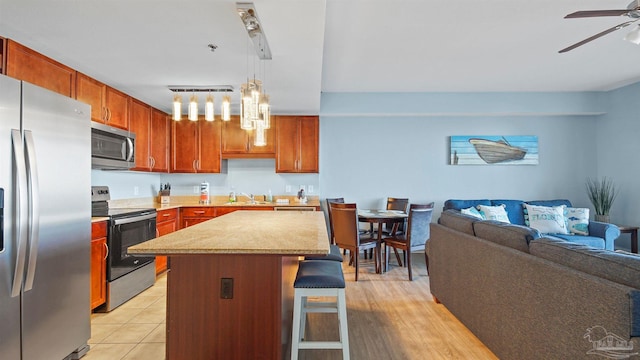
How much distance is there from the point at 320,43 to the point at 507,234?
72.1 inches

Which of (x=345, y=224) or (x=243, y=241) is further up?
(x=243, y=241)

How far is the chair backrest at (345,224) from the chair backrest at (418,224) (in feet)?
2.13

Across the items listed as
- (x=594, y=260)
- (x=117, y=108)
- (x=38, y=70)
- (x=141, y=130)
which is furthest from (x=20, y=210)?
(x=594, y=260)

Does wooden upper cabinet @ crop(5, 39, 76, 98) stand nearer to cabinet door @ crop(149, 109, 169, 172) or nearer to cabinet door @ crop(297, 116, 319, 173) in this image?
cabinet door @ crop(149, 109, 169, 172)

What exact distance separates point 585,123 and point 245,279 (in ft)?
19.5

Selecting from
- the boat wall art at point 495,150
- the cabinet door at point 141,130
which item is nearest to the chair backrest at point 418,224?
the boat wall art at point 495,150

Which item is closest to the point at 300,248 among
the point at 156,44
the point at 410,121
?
the point at 156,44

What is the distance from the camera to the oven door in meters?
2.98

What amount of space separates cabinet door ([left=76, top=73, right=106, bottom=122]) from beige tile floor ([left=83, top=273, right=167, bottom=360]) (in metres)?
1.83

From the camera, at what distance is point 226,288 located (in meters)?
1.66

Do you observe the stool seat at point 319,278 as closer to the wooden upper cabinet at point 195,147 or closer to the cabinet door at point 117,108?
the cabinet door at point 117,108

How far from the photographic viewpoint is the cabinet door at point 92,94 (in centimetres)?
305

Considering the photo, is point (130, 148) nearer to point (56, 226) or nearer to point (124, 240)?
point (124, 240)

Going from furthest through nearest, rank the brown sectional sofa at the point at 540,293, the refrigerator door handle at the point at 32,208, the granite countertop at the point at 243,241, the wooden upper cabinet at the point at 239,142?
the wooden upper cabinet at the point at 239,142 → the refrigerator door handle at the point at 32,208 → the granite countertop at the point at 243,241 → the brown sectional sofa at the point at 540,293
